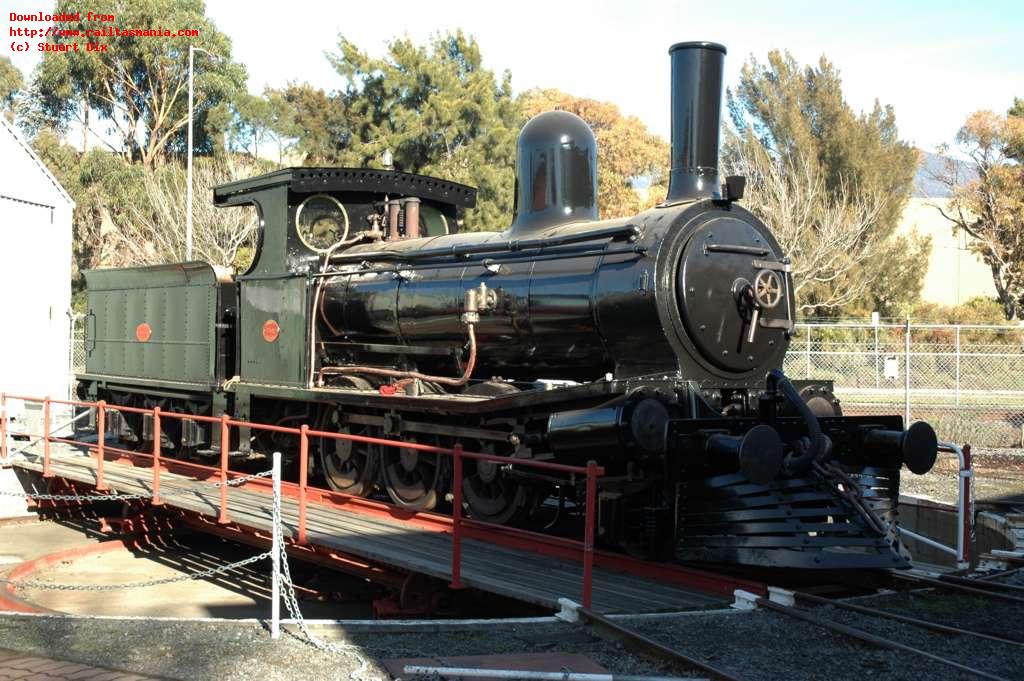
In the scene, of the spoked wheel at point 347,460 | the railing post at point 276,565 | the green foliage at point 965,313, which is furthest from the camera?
the green foliage at point 965,313

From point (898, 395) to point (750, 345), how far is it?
41.7 ft

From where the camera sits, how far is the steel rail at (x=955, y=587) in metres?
6.46

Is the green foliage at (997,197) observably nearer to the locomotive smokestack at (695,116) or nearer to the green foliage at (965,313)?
the green foliage at (965,313)

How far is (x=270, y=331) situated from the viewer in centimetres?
1068

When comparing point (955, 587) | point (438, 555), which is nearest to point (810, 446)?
point (955, 587)

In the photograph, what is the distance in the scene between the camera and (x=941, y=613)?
616 centimetres

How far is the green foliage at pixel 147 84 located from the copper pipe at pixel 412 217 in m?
27.9

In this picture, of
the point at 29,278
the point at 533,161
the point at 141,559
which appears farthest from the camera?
the point at 29,278

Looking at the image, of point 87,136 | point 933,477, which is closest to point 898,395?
point 933,477

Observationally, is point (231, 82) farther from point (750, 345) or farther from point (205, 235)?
point (750, 345)

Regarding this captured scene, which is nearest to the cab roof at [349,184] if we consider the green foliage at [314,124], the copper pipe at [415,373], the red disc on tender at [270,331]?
the red disc on tender at [270,331]

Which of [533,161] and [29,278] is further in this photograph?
[29,278]

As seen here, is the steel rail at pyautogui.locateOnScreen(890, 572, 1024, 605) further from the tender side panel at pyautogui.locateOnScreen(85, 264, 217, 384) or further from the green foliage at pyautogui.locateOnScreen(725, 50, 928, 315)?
the green foliage at pyautogui.locateOnScreen(725, 50, 928, 315)

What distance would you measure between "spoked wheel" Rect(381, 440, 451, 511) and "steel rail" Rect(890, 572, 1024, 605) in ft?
12.3
